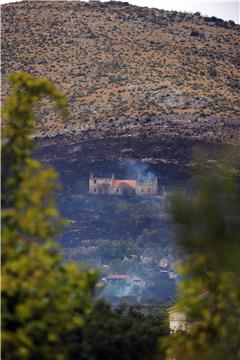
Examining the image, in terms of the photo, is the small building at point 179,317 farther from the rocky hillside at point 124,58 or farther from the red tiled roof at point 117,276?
the rocky hillside at point 124,58

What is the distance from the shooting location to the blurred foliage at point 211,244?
9328 millimetres

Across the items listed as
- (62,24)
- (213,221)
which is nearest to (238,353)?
(213,221)

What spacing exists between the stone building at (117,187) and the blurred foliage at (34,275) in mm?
75668

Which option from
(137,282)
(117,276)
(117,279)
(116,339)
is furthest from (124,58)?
(116,339)

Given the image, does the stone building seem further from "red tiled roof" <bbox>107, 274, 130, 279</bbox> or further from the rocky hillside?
"red tiled roof" <bbox>107, 274, 130, 279</bbox>

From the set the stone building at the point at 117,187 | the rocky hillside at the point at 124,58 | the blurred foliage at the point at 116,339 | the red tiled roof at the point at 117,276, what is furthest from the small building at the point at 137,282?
the blurred foliage at the point at 116,339

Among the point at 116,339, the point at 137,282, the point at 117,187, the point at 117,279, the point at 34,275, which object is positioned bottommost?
the point at 137,282

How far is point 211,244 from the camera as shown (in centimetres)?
943

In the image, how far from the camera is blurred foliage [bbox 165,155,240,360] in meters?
9.33

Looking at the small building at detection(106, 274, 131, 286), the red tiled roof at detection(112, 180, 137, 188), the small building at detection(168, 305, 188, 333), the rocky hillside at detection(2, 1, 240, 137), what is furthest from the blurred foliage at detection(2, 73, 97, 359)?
the red tiled roof at detection(112, 180, 137, 188)

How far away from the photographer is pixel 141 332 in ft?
66.9

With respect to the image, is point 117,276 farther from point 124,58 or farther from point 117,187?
point 124,58

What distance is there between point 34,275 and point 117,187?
256ft

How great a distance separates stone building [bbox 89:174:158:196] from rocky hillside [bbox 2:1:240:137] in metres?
4.25
